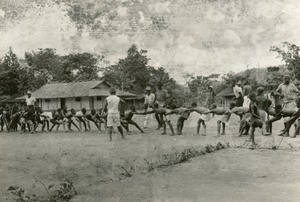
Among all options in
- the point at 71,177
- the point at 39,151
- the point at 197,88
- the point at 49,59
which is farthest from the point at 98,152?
the point at 49,59

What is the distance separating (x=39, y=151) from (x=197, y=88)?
32234 millimetres

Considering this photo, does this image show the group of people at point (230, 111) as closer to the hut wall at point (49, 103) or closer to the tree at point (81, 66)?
the hut wall at point (49, 103)

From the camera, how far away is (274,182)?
5.13 metres

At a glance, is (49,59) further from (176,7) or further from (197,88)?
(176,7)

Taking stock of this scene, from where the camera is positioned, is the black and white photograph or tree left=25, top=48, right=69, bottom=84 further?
tree left=25, top=48, right=69, bottom=84

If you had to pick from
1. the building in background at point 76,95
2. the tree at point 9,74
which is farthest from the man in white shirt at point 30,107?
the tree at point 9,74

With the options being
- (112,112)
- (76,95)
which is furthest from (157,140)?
(76,95)

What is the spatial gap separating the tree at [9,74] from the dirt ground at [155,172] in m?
36.1

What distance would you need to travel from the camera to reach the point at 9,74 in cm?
4416

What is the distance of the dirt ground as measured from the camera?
4.82 meters

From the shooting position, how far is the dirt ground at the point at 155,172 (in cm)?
482

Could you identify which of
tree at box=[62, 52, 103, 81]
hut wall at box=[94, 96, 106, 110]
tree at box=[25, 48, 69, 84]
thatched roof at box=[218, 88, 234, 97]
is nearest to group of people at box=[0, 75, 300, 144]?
hut wall at box=[94, 96, 106, 110]

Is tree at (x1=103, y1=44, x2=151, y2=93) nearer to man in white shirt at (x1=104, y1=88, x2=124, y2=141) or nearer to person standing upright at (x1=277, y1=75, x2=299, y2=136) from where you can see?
man in white shirt at (x1=104, y1=88, x2=124, y2=141)

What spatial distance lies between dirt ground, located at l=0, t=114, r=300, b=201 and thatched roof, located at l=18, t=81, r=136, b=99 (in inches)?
1056
